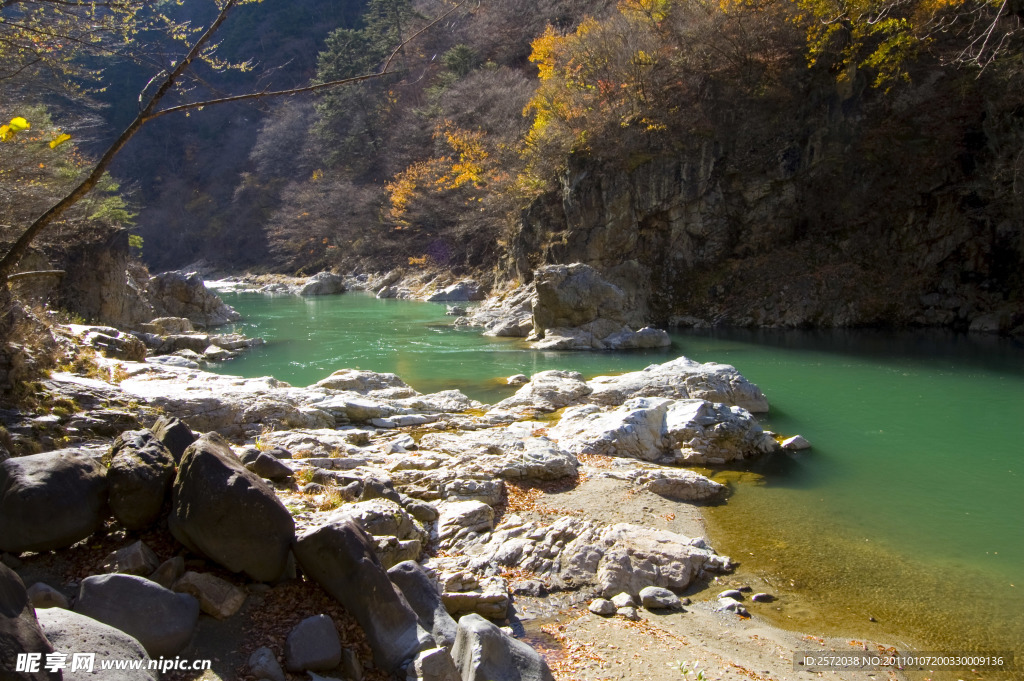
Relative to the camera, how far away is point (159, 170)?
70062 mm

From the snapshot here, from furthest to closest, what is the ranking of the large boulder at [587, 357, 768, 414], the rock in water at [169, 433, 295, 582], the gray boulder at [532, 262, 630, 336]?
the gray boulder at [532, 262, 630, 336], the large boulder at [587, 357, 768, 414], the rock in water at [169, 433, 295, 582]

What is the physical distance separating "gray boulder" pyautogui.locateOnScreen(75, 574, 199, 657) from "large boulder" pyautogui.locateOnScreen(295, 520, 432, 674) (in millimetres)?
682

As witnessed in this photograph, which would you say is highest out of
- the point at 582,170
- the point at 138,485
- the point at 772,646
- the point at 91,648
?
the point at 582,170

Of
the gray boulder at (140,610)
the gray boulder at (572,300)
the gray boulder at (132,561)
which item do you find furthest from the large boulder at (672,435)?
the gray boulder at (572,300)

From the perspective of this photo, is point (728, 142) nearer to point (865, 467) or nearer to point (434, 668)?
point (865, 467)

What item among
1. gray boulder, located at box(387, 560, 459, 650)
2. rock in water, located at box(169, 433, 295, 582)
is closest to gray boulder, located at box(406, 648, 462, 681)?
gray boulder, located at box(387, 560, 459, 650)

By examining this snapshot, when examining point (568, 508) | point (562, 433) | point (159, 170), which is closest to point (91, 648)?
point (568, 508)

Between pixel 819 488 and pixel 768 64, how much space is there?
21.6m

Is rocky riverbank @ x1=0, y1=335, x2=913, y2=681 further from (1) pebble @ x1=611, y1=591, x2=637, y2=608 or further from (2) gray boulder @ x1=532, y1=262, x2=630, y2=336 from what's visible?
(2) gray boulder @ x1=532, y1=262, x2=630, y2=336

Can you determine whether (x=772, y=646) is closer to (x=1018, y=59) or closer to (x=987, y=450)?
(x=987, y=450)

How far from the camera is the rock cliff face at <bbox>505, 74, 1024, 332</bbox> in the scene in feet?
70.9

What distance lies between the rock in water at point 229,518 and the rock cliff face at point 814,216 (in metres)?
21.5

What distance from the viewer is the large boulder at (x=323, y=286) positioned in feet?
134

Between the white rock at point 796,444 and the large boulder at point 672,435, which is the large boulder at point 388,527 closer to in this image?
the large boulder at point 672,435
